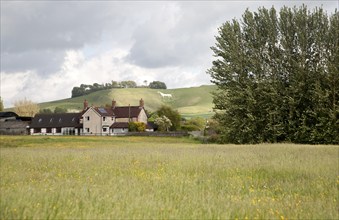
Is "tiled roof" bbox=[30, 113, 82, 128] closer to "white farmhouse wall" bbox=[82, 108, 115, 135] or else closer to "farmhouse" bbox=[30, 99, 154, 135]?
"farmhouse" bbox=[30, 99, 154, 135]

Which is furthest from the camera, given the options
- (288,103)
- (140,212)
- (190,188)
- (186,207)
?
(288,103)

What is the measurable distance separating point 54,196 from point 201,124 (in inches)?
4146

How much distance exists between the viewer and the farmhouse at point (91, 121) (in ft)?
353

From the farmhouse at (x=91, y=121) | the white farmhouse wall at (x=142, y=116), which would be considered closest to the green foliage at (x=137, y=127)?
the farmhouse at (x=91, y=121)

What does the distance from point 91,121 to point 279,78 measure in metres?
74.0

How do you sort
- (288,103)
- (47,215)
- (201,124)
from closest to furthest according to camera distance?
(47,215)
(288,103)
(201,124)

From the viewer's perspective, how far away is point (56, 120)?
382ft

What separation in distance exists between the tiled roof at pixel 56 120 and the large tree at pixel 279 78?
250ft

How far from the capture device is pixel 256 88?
1769 inches

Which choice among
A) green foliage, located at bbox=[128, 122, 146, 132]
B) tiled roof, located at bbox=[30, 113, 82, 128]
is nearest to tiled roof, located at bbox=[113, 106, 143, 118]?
tiled roof, located at bbox=[30, 113, 82, 128]

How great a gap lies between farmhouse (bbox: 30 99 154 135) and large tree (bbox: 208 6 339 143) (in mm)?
63121

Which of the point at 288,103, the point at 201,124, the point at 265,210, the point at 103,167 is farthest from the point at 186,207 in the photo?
the point at 201,124

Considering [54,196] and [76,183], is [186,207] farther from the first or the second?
[76,183]

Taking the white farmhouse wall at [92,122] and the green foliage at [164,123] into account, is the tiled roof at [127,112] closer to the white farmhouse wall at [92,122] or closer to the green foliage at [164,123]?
the white farmhouse wall at [92,122]
